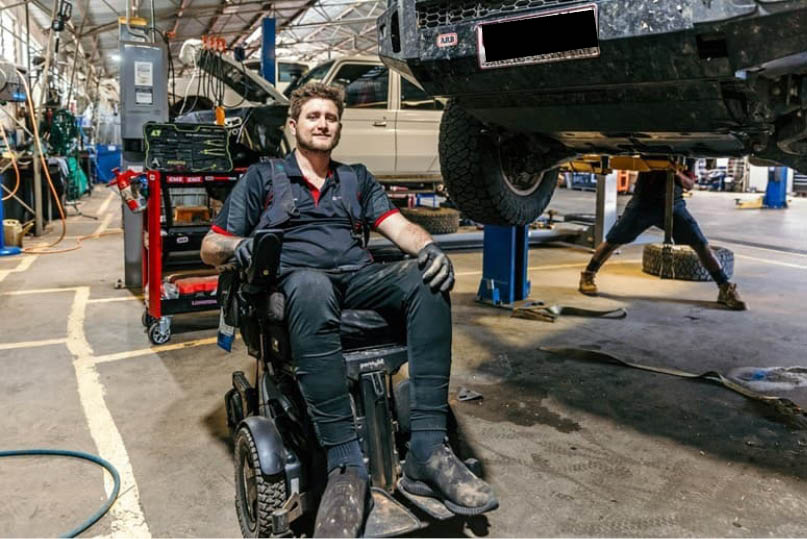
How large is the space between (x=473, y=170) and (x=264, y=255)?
1724mm

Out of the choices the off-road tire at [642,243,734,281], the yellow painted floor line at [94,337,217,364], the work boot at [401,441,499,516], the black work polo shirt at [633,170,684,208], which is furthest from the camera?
the off-road tire at [642,243,734,281]

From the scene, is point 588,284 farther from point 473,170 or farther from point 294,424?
point 294,424

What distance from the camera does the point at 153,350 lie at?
146 inches

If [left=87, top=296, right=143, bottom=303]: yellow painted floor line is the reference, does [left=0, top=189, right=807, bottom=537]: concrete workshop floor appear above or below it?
below

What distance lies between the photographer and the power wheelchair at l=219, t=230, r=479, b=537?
1796 mm

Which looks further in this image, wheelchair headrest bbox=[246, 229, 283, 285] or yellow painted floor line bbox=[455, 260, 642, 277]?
yellow painted floor line bbox=[455, 260, 642, 277]

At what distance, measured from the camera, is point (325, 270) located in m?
2.16

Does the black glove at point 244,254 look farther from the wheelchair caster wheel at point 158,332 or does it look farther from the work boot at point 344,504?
the wheelchair caster wheel at point 158,332

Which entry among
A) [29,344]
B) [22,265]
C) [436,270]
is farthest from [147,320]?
[22,265]

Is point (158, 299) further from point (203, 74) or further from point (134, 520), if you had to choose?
point (203, 74)

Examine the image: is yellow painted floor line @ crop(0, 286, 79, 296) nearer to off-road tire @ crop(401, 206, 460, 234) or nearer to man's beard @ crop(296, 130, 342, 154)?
off-road tire @ crop(401, 206, 460, 234)

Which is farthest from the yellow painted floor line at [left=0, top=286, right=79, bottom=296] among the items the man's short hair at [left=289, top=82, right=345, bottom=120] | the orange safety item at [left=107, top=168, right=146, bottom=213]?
the man's short hair at [left=289, top=82, right=345, bottom=120]

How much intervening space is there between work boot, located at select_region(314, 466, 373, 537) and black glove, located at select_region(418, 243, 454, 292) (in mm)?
560

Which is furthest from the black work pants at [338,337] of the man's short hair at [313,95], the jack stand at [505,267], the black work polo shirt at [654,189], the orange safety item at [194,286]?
the black work polo shirt at [654,189]
